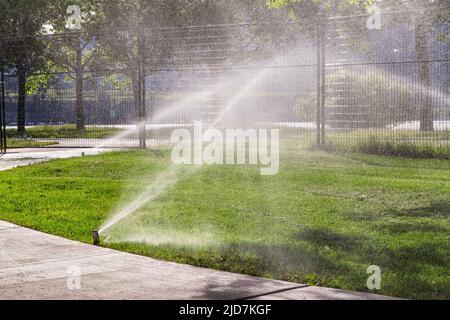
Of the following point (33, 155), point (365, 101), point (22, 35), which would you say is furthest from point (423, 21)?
point (22, 35)

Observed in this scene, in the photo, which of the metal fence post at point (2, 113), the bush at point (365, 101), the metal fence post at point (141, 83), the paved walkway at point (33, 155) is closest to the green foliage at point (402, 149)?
the bush at point (365, 101)

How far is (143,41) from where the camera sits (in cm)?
2105

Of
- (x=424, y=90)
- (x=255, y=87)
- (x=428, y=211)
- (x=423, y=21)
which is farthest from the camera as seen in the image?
(x=255, y=87)

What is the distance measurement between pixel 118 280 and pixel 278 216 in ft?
11.2

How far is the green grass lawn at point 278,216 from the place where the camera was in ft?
21.4

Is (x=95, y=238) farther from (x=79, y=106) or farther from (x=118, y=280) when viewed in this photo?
(x=79, y=106)

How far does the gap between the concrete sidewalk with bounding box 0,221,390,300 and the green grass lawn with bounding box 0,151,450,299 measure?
1.00ft

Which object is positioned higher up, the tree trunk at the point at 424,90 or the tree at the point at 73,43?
the tree at the point at 73,43

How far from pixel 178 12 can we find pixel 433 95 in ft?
65.1

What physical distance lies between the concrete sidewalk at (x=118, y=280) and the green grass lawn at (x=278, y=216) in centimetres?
31

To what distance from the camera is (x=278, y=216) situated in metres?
9.08

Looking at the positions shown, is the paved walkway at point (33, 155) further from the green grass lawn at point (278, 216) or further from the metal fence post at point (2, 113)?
the green grass lawn at point (278, 216)
